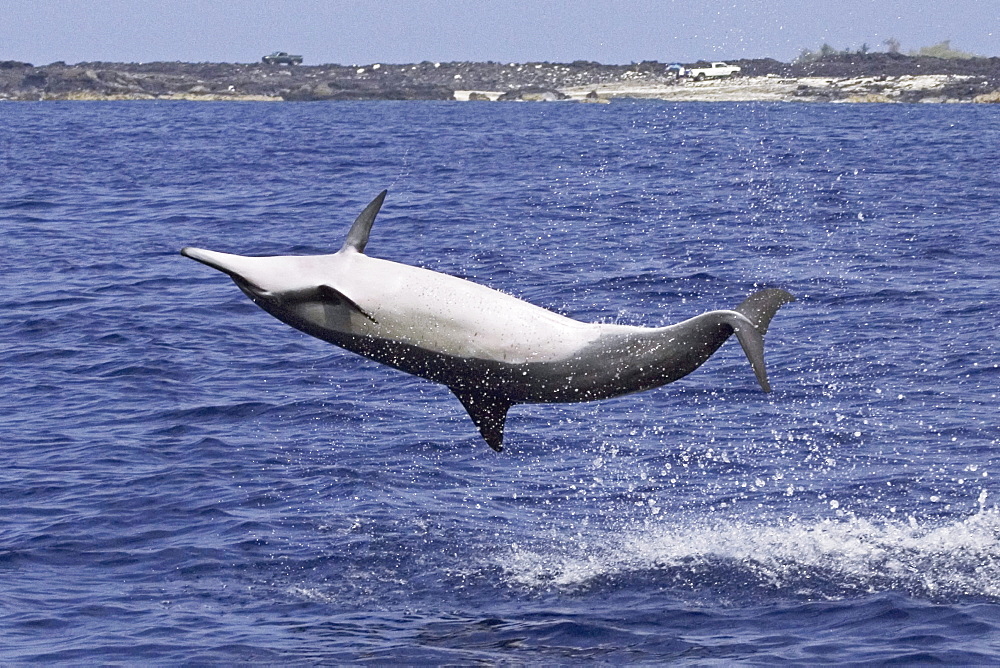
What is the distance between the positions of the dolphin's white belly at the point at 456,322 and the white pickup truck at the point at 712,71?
147995 mm

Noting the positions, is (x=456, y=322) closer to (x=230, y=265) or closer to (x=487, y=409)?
(x=487, y=409)

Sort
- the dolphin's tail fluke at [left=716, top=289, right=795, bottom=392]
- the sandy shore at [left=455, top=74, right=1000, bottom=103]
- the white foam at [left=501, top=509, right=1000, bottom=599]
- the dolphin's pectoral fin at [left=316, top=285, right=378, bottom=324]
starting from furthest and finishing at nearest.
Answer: the sandy shore at [left=455, top=74, right=1000, bottom=103]
the white foam at [left=501, top=509, right=1000, bottom=599]
the dolphin's pectoral fin at [left=316, top=285, right=378, bottom=324]
the dolphin's tail fluke at [left=716, top=289, right=795, bottom=392]

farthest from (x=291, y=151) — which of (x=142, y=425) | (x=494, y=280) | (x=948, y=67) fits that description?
(x=948, y=67)

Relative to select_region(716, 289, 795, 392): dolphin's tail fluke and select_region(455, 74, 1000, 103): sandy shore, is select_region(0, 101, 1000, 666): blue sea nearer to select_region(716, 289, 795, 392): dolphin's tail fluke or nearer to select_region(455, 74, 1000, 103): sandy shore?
select_region(716, 289, 795, 392): dolphin's tail fluke

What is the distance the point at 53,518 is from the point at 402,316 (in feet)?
15.7

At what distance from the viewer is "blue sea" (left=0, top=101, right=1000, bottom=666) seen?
35.4ft

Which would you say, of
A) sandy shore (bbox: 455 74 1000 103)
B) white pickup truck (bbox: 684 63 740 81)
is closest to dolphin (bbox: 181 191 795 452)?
sandy shore (bbox: 455 74 1000 103)

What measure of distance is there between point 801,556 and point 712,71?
161m

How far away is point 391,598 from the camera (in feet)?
37.8

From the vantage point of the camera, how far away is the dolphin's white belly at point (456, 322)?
10.5 m

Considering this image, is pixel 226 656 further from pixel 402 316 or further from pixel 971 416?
pixel 971 416

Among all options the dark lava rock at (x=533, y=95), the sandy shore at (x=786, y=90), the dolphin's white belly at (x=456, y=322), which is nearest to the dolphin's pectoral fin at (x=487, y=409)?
the dolphin's white belly at (x=456, y=322)

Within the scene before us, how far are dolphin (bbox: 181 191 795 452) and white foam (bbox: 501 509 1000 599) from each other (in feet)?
5.84

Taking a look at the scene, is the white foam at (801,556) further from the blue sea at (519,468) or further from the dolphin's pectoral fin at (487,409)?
the dolphin's pectoral fin at (487,409)
